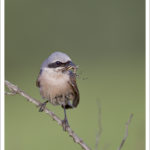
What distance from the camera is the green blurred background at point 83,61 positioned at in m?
3.65

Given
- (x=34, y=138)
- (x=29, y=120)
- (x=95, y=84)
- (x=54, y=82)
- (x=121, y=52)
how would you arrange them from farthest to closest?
1. (x=121, y=52)
2. (x=95, y=84)
3. (x=29, y=120)
4. (x=34, y=138)
5. (x=54, y=82)

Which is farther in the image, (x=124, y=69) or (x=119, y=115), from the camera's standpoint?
(x=124, y=69)

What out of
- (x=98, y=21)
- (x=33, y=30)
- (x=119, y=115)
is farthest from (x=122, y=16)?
(x=119, y=115)

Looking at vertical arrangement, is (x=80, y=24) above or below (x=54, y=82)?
above

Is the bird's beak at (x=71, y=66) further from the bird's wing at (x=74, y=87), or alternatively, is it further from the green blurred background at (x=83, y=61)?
the green blurred background at (x=83, y=61)

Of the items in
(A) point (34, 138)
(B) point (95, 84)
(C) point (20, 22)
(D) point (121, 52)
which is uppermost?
(C) point (20, 22)

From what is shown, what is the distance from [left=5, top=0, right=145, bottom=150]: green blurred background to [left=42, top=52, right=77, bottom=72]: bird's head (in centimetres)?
128

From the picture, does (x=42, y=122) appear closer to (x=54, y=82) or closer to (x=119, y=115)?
(x=119, y=115)

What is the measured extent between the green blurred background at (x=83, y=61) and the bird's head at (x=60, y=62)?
1277 mm

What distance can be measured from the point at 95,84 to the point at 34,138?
117 centimetres

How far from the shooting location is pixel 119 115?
3891 mm

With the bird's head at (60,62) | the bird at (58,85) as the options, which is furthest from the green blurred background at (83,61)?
the bird's head at (60,62)

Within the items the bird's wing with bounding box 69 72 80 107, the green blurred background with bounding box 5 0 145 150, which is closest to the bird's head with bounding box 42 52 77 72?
the bird's wing with bounding box 69 72 80 107
